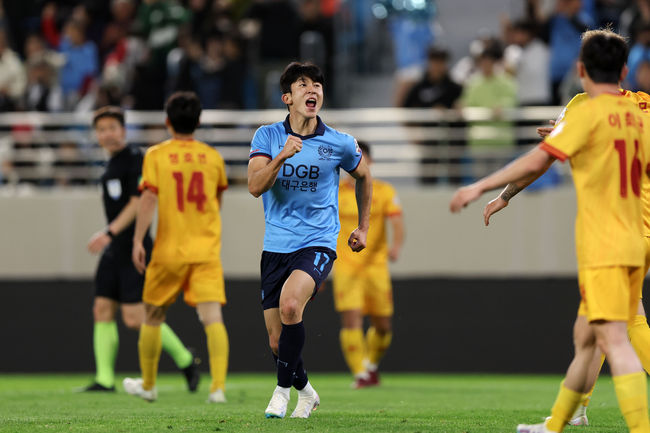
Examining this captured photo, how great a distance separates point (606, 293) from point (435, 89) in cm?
1016

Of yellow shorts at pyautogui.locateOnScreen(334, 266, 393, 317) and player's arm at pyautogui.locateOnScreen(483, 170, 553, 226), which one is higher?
player's arm at pyautogui.locateOnScreen(483, 170, 553, 226)

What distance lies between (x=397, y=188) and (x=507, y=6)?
5475 millimetres

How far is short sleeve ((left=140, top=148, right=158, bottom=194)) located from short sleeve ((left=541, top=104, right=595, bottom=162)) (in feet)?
13.8

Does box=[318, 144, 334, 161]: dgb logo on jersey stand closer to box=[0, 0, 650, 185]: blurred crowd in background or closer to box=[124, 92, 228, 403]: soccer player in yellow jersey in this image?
box=[124, 92, 228, 403]: soccer player in yellow jersey

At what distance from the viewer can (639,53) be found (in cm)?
1465

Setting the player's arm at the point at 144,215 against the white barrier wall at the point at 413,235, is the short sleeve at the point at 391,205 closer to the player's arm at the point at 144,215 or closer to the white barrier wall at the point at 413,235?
the white barrier wall at the point at 413,235

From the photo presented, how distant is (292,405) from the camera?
8984 millimetres

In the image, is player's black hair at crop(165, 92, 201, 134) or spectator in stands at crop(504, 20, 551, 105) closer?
player's black hair at crop(165, 92, 201, 134)

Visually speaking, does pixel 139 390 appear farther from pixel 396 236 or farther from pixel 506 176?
pixel 506 176

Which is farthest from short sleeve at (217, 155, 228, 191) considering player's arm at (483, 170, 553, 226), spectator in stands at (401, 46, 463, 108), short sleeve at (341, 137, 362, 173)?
spectator in stands at (401, 46, 463, 108)

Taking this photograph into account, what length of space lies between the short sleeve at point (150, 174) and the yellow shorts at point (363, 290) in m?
3.71

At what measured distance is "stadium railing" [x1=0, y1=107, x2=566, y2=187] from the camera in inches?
607

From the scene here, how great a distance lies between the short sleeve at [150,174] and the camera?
9.30 m

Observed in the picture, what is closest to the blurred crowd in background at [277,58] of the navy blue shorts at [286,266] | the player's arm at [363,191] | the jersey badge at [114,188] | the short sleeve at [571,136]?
A: the jersey badge at [114,188]
